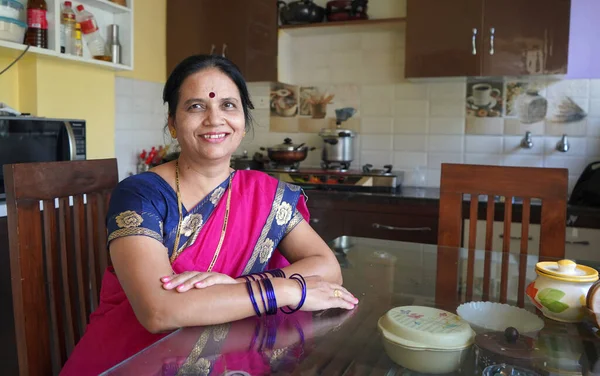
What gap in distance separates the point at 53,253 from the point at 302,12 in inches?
92.6

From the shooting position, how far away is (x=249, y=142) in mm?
3729

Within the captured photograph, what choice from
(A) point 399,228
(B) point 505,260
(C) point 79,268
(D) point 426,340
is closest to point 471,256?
(B) point 505,260

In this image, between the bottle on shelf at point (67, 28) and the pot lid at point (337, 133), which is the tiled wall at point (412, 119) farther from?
the bottle on shelf at point (67, 28)

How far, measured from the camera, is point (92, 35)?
288cm

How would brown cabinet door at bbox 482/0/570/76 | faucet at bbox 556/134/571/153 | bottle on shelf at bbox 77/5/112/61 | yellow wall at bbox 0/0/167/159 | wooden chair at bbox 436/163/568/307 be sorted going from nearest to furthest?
wooden chair at bbox 436/163/568/307 → yellow wall at bbox 0/0/167/159 → brown cabinet door at bbox 482/0/570/76 → bottle on shelf at bbox 77/5/112/61 → faucet at bbox 556/134/571/153

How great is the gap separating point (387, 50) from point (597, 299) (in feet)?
8.21

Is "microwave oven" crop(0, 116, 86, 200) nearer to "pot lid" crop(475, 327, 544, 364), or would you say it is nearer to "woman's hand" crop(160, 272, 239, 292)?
"woman's hand" crop(160, 272, 239, 292)

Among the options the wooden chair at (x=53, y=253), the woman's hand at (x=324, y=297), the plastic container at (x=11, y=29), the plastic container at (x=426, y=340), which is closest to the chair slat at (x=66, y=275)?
the wooden chair at (x=53, y=253)

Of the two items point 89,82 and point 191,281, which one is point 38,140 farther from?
point 191,281

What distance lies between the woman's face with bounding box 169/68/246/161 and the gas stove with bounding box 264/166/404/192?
1706mm

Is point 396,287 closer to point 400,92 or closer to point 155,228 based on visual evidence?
point 155,228

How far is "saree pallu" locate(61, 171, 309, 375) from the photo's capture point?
1253 millimetres

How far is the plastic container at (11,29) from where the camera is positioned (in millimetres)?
2285

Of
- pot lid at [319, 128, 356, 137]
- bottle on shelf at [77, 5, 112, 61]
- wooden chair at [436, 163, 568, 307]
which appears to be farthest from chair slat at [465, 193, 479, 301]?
bottle on shelf at [77, 5, 112, 61]
